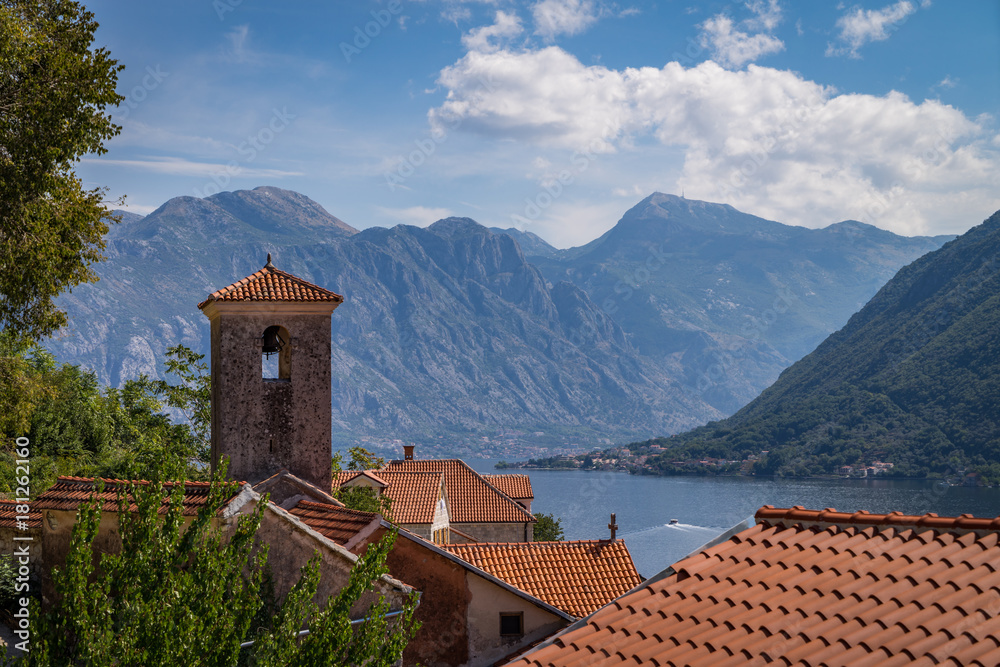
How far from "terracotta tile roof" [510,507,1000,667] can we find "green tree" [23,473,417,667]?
5.88ft

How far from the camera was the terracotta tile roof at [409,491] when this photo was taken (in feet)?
127

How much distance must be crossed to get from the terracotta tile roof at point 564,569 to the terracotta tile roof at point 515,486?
3067cm

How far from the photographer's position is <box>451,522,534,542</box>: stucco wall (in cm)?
4397

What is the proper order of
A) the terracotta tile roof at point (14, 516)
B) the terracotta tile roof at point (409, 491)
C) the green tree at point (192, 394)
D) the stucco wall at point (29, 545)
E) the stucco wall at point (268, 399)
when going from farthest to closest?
1. the green tree at point (192, 394)
2. the terracotta tile roof at point (409, 491)
3. the stucco wall at point (268, 399)
4. the stucco wall at point (29, 545)
5. the terracotta tile roof at point (14, 516)

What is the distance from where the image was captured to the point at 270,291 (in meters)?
16.2

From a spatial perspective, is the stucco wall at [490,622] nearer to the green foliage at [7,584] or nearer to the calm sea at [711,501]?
the green foliage at [7,584]

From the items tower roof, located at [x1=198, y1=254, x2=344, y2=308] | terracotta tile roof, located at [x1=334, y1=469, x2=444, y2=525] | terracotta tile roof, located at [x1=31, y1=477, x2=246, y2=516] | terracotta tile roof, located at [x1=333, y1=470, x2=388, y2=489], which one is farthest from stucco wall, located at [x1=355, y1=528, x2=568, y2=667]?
terracotta tile roof, located at [x1=333, y1=470, x2=388, y2=489]

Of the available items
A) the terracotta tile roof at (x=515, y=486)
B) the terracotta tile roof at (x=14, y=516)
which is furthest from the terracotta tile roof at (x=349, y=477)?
the terracotta tile roof at (x=14, y=516)

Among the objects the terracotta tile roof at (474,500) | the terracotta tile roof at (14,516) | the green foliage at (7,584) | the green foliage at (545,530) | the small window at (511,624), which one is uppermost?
the terracotta tile roof at (14,516)

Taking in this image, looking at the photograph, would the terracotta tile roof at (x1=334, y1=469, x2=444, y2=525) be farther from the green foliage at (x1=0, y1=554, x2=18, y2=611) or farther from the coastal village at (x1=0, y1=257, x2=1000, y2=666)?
the green foliage at (x1=0, y1=554, x2=18, y2=611)

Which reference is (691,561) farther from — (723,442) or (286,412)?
(723,442)

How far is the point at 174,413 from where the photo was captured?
4812cm

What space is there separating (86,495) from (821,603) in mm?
8887

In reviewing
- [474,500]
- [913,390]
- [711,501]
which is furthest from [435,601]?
[913,390]
